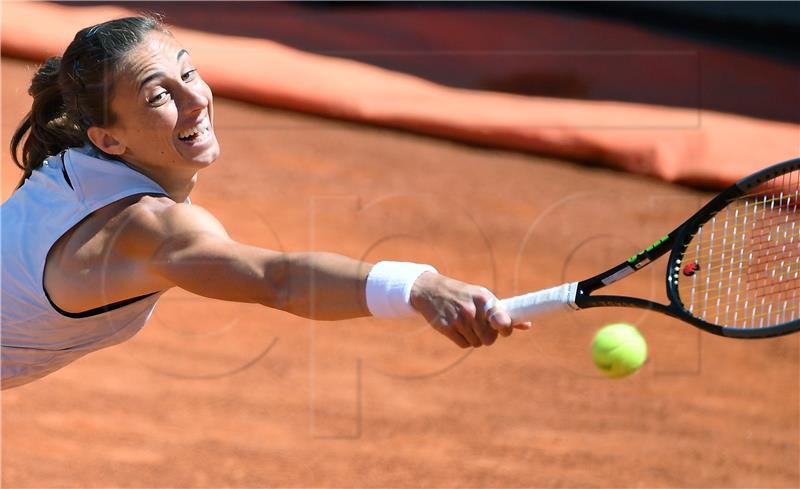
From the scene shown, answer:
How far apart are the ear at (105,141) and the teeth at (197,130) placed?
132 millimetres

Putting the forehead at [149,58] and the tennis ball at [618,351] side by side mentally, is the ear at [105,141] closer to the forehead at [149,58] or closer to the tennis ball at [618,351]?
the forehead at [149,58]

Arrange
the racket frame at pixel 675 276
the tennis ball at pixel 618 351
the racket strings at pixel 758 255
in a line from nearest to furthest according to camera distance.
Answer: the racket frame at pixel 675 276, the tennis ball at pixel 618 351, the racket strings at pixel 758 255

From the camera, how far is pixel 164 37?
94.7 inches

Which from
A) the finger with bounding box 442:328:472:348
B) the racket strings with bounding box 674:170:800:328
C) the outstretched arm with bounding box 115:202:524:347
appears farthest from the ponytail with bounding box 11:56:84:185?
the racket strings with bounding box 674:170:800:328

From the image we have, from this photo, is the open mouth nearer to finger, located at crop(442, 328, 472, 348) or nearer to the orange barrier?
finger, located at crop(442, 328, 472, 348)

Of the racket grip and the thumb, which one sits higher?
the racket grip

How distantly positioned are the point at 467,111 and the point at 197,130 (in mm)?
4306

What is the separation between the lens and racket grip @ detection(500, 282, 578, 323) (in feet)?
7.29

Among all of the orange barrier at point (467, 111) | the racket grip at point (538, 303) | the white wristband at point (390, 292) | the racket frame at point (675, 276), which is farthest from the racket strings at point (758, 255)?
the orange barrier at point (467, 111)

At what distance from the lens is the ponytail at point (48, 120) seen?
253cm

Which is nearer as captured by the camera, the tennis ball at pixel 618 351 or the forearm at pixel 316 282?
the forearm at pixel 316 282

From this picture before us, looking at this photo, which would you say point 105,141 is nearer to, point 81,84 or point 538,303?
point 81,84

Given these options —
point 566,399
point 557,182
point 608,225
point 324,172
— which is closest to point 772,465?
point 566,399

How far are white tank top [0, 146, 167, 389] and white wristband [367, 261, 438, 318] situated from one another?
543 mm
